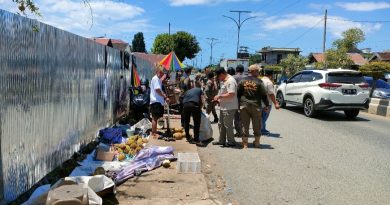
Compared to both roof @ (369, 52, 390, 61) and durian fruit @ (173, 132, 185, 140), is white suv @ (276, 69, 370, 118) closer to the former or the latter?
durian fruit @ (173, 132, 185, 140)

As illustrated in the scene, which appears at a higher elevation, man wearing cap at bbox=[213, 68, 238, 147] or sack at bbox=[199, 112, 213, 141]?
man wearing cap at bbox=[213, 68, 238, 147]

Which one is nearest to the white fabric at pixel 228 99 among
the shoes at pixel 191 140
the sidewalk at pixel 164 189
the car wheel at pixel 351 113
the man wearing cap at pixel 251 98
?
the man wearing cap at pixel 251 98

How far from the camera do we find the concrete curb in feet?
56.3

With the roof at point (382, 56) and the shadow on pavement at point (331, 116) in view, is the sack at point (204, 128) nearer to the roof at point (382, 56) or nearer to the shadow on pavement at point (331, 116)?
the shadow on pavement at point (331, 116)

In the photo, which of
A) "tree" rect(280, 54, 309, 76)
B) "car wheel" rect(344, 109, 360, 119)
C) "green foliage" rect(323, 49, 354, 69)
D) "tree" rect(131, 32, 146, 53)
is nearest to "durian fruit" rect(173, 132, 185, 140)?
"car wheel" rect(344, 109, 360, 119)

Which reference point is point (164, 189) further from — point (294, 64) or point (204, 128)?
point (294, 64)

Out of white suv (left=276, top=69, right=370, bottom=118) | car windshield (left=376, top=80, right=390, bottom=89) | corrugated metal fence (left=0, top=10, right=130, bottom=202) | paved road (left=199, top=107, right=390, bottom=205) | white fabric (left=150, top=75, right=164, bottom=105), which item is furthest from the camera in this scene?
car windshield (left=376, top=80, right=390, bottom=89)

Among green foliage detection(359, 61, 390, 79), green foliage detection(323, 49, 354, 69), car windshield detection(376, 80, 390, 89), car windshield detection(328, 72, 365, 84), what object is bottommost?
car windshield detection(376, 80, 390, 89)

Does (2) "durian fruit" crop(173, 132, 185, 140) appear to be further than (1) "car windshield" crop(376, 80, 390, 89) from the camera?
No

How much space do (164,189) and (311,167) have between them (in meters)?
3.01

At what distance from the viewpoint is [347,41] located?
35531mm

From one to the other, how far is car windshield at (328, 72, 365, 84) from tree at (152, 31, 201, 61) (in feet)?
248

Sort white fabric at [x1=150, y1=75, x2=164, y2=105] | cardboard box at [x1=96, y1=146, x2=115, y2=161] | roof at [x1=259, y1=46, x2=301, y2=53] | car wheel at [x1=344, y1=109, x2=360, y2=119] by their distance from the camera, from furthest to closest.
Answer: roof at [x1=259, y1=46, x2=301, y2=53] → car wheel at [x1=344, y1=109, x2=360, y2=119] → white fabric at [x1=150, y1=75, x2=164, y2=105] → cardboard box at [x1=96, y1=146, x2=115, y2=161]

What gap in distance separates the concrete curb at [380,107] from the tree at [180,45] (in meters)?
72.5
